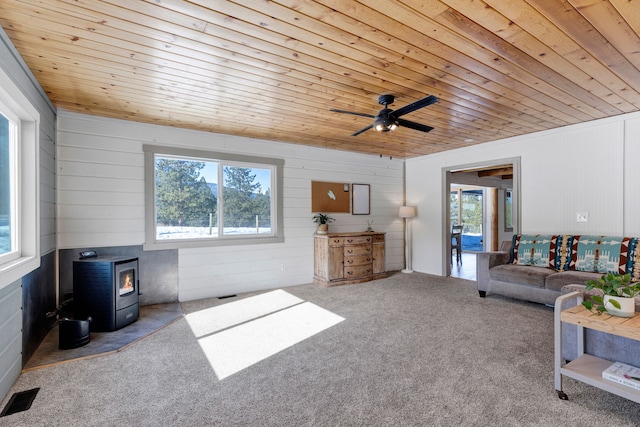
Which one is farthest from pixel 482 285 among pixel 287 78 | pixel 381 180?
pixel 287 78

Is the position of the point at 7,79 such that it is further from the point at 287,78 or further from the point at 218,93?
the point at 287,78

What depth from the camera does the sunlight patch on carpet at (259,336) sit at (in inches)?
104

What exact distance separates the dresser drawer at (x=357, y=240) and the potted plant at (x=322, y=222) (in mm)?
410

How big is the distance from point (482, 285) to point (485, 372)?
240 centimetres

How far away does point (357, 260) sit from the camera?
5.54 m

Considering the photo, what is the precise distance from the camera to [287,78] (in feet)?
9.48

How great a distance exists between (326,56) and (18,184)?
2.70m

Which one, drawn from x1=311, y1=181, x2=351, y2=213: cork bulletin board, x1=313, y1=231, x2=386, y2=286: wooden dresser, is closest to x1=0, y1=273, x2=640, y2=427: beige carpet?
x1=313, y1=231, x2=386, y2=286: wooden dresser

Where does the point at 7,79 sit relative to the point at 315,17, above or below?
below

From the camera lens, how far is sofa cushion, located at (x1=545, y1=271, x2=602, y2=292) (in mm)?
3598

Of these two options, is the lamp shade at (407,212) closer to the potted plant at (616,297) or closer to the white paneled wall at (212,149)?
the white paneled wall at (212,149)

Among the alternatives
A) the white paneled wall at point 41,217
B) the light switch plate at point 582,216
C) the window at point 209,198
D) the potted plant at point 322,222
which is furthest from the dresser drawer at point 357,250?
the white paneled wall at point 41,217

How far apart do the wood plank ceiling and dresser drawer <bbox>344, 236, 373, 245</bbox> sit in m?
2.23

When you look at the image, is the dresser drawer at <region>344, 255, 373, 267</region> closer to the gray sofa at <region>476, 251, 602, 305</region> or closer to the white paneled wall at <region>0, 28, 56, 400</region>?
the gray sofa at <region>476, 251, 602, 305</region>
